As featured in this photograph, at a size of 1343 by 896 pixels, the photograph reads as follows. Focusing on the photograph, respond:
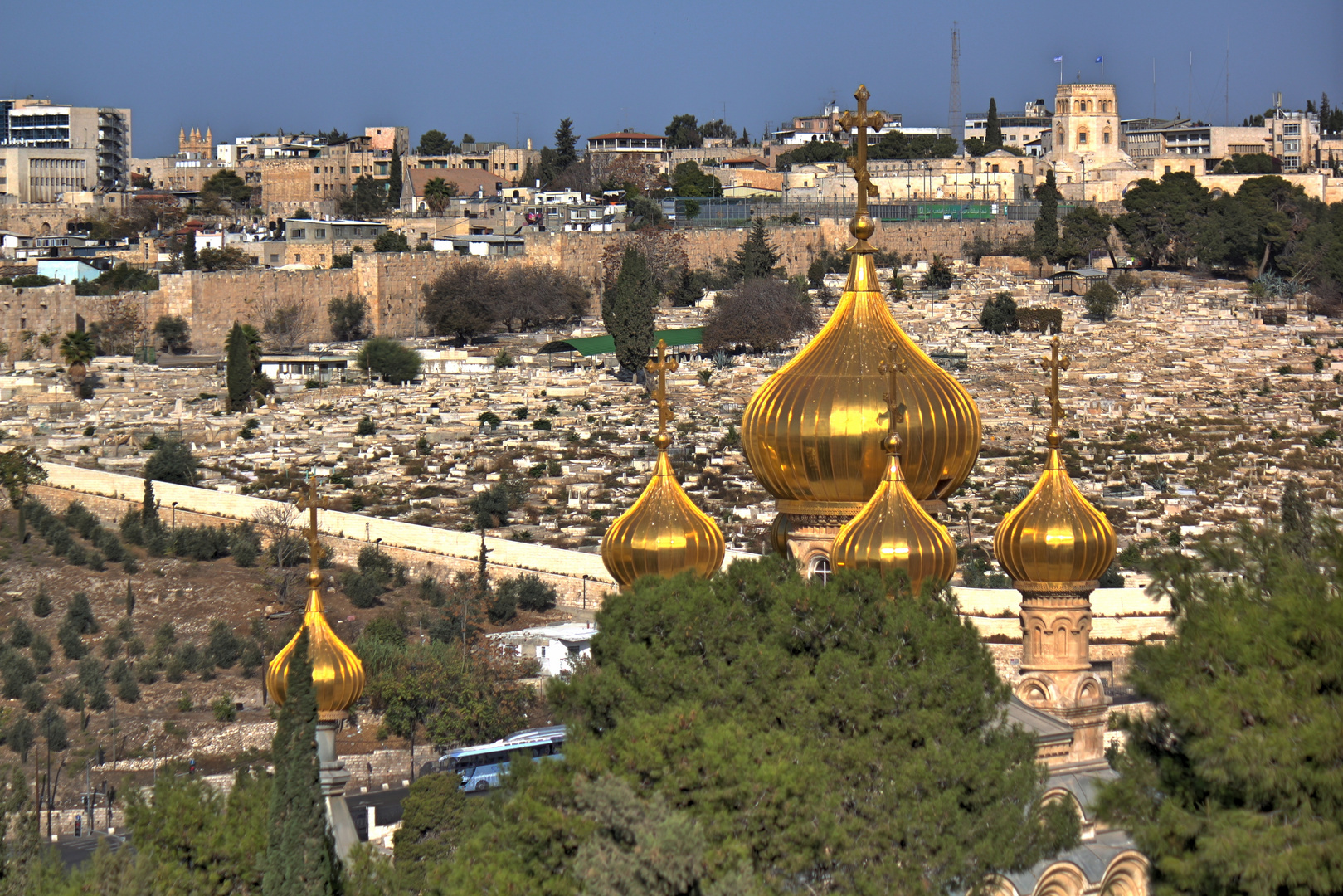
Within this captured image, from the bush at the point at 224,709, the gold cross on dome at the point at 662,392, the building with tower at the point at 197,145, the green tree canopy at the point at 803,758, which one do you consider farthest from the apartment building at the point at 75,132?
the green tree canopy at the point at 803,758

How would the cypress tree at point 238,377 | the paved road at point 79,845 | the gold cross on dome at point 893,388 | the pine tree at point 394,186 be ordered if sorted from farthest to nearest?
the pine tree at point 394,186, the cypress tree at point 238,377, the paved road at point 79,845, the gold cross on dome at point 893,388

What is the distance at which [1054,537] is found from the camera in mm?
16359

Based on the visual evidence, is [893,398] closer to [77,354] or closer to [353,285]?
[77,354]

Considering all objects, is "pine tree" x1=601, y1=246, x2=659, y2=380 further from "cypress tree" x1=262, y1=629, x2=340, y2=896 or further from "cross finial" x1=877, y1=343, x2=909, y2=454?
"cypress tree" x1=262, y1=629, x2=340, y2=896

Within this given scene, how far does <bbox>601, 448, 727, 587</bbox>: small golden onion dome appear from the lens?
16.5m

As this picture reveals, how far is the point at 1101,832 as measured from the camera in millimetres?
14289

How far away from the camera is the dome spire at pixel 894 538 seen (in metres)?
14.9

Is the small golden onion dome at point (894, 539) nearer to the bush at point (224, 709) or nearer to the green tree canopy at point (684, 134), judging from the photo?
the bush at point (224, 709)

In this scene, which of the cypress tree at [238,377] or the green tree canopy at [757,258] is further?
the green tree canopy at [757,258]

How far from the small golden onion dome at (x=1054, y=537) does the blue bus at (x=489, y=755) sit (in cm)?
986

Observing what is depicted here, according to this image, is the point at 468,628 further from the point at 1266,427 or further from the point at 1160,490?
the point at 1266,427

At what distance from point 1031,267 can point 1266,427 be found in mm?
25216

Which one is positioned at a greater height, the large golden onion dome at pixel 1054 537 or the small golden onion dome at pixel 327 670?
the large golden onion dome at pixel 1054 537

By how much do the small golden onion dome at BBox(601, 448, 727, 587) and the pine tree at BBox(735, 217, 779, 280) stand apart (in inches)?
1915
